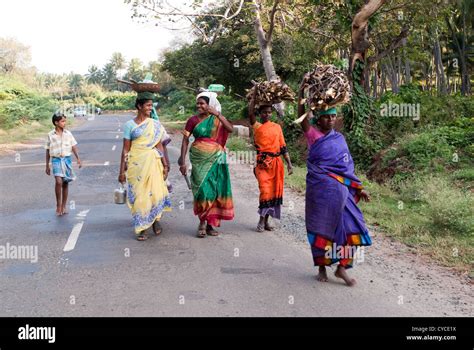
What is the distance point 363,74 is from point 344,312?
1142 cm

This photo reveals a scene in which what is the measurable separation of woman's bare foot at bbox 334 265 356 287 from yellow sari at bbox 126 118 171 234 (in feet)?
8.93

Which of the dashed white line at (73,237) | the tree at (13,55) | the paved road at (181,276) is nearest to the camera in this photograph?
the paved road at (181,276)

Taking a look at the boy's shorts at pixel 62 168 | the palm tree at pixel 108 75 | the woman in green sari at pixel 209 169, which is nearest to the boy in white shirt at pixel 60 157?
the boy's shorts at pixel 62 168

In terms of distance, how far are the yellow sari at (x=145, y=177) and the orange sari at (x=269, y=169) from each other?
1.43m

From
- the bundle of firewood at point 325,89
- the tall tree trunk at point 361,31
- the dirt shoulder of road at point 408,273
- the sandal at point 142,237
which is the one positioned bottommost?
the dirt shoulder of road at point 408,273

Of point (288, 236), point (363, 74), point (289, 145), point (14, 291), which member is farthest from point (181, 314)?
point (289, 145)

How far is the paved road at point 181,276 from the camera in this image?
494 cm

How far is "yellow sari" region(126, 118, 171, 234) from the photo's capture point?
285 inches

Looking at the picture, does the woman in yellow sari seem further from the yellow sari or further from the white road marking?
the white road marking

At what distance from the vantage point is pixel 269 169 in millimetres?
7891

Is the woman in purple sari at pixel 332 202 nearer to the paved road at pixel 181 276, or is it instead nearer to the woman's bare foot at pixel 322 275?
the woman's bare foot at pixel 322 275

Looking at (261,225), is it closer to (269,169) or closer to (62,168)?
(269,169)

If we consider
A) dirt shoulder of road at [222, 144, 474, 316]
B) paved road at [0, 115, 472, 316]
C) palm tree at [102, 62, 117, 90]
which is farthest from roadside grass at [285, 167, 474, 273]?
palm tree at [102, 62, 117, 90]

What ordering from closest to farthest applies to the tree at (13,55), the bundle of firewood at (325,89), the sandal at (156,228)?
the bundle of firewood at (325,89), the sandal at (156,228), the tree at (13,55)
